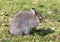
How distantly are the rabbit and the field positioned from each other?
17 centimetres

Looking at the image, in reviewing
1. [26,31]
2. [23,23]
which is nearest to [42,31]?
[26,31]

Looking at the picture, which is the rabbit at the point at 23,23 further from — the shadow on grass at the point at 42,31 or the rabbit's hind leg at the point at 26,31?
the shadow on grass at the point at 42,31

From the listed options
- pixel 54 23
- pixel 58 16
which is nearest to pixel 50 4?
pixel 58 16

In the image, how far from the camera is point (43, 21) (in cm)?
898

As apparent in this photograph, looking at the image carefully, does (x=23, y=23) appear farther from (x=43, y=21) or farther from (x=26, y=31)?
(x=43, y=21)

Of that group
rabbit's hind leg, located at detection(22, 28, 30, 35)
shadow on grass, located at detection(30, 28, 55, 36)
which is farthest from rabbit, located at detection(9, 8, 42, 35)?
shadow on grass, located at detection(30, 28, 55, 36)

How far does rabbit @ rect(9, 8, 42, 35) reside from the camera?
7.89 meters

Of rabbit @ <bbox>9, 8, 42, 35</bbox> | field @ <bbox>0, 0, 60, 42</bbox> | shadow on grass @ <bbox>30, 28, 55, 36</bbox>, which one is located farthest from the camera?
shadow on grass @ <bbox>30, 28, 55, 36</bbox>

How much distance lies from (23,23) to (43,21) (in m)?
1.20

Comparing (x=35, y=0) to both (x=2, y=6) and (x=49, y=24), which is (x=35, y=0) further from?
(x=49, y=24)

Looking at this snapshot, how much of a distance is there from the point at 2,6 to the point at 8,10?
1.57ft

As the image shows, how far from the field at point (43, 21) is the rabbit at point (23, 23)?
17 centimetres

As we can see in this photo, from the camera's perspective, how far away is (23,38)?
301 inches

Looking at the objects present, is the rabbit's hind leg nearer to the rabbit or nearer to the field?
the rabbit
